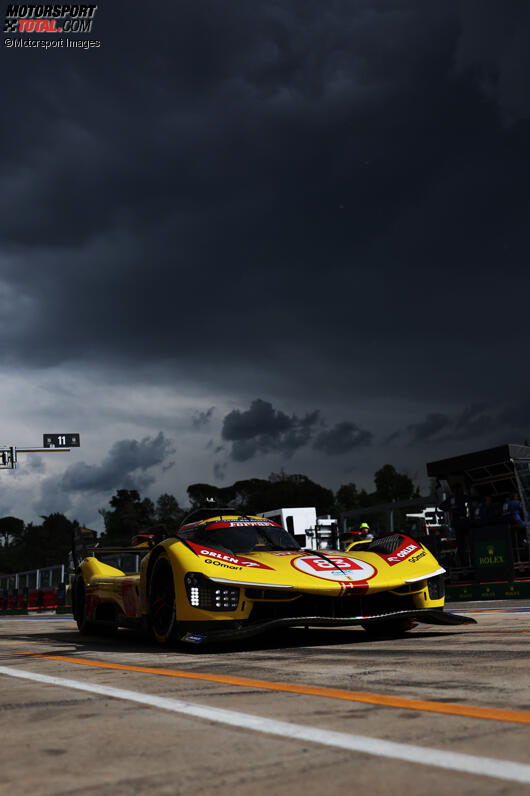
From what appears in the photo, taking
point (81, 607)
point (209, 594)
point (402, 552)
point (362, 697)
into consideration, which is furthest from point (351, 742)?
point (81, 607)

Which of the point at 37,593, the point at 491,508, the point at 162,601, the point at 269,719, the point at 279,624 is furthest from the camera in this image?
the point at 37,593

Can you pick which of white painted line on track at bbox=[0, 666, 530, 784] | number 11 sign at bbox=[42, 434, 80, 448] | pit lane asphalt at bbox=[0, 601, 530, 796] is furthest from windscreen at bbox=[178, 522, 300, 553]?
number 11 sign at bbox=[42, 434, 80, 448]

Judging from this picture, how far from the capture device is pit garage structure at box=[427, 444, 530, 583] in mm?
16625

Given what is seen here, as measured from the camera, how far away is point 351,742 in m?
2.69

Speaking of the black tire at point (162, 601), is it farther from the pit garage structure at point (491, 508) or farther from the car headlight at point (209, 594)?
the pit garage structure at point (491, 508)

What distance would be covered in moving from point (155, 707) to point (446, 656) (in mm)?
2216

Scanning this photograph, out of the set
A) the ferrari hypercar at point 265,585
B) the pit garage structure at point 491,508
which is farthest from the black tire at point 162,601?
the pit garage structure at point 491,508

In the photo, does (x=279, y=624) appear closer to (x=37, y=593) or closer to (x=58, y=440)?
(x=37, y=593)

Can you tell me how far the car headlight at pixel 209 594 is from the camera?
6.48 meters

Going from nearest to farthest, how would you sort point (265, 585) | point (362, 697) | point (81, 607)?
point (362, 697) < point (265, 585) < point (81, 607)

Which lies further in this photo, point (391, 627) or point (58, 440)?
point (58, 440)

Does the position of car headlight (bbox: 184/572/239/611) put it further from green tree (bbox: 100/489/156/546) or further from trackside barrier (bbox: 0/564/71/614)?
green tree (bbox: 100/489/156/546)

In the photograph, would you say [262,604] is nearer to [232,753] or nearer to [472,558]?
[232,753]

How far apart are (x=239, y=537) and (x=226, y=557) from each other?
78 centimetres
